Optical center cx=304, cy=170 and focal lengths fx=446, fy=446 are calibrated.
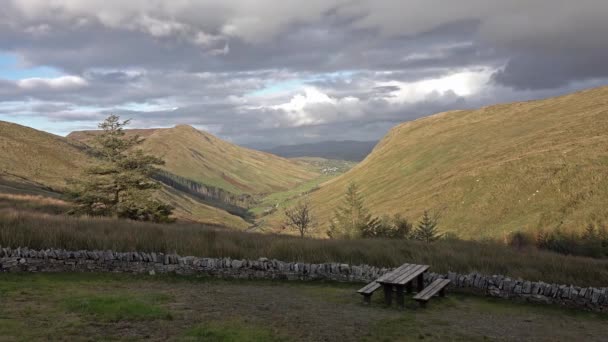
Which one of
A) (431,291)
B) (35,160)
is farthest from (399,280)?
(35,160)

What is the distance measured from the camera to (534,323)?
12922mm

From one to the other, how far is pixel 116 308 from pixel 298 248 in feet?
30.4

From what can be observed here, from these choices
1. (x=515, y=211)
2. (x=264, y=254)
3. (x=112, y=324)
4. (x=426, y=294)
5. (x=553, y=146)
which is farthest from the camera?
(x=553, y=146)

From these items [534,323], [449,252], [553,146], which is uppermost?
[553,146]

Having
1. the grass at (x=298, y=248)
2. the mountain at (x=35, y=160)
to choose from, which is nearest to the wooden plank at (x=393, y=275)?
the grass at (x=298, y=248)

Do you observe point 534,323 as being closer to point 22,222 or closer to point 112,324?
point 112,324

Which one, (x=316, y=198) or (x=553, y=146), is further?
(x=316, y=198)

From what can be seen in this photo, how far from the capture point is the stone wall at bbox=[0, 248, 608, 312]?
50.1 ft

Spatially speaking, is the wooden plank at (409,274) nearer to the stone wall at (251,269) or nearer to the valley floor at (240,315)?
Answer: the valley floor at (240,315)

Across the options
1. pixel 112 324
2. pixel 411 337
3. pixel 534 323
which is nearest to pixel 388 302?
pixel 411 337

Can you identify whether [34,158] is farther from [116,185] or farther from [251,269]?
[251,269]

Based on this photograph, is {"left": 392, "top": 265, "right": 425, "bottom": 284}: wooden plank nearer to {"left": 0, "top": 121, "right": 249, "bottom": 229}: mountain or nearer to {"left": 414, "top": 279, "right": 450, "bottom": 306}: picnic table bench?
{"left": 414, "top": 279, "right": 450, "bottom": 306}: picnic table bench

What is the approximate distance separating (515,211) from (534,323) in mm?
52156

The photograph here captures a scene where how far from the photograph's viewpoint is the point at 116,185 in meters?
35.4
